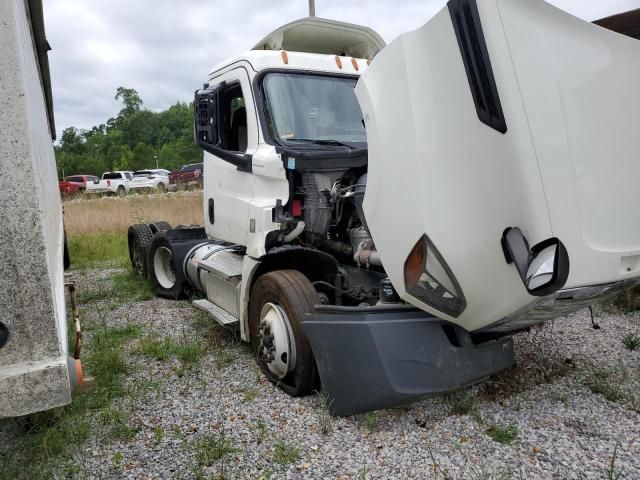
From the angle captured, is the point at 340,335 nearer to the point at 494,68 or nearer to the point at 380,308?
the point at 380,308

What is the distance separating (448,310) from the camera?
9.91ft

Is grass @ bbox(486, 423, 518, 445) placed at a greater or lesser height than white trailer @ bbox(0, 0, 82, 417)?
lesser

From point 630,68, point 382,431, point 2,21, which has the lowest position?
point 382,431

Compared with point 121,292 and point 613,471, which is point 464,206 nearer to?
point 613,471

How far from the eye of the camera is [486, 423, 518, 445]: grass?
3.25 metres

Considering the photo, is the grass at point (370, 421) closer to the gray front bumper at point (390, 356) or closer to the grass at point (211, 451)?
the gray front bumper at point (390, 356)

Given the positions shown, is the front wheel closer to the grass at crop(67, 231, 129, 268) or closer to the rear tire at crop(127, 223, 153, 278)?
the rear tire at crop(127, 223, 153, 278)

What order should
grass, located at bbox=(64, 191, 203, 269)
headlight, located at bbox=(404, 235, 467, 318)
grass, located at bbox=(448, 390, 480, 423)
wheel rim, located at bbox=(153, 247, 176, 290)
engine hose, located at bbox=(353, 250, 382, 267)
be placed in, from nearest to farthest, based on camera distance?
1. headlight, located at bbox=(404, 235, 467, 318)
2. grass, located at bbox=(448, 390, 480, 423)
3. engine hose, located at bbox=(353, 250, 382, 267)
4. wheel rim, located at bbox=(153, 247, 176, 290)
5. grass, located at bbox=(64, 191, 203, 269)

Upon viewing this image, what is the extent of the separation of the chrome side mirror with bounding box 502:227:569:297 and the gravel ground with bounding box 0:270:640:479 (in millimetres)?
1072

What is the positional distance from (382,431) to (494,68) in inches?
86.6

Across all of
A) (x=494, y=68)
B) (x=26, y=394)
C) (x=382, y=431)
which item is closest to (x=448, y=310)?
(x=382, y=431)

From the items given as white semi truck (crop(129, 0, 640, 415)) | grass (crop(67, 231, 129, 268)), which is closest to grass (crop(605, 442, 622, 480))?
white semi truck (crop(129, 0, 640, 415))

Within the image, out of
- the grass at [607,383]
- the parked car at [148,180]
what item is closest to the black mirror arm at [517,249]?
the grass at [607,383]

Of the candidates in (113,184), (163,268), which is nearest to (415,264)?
(163,268)
